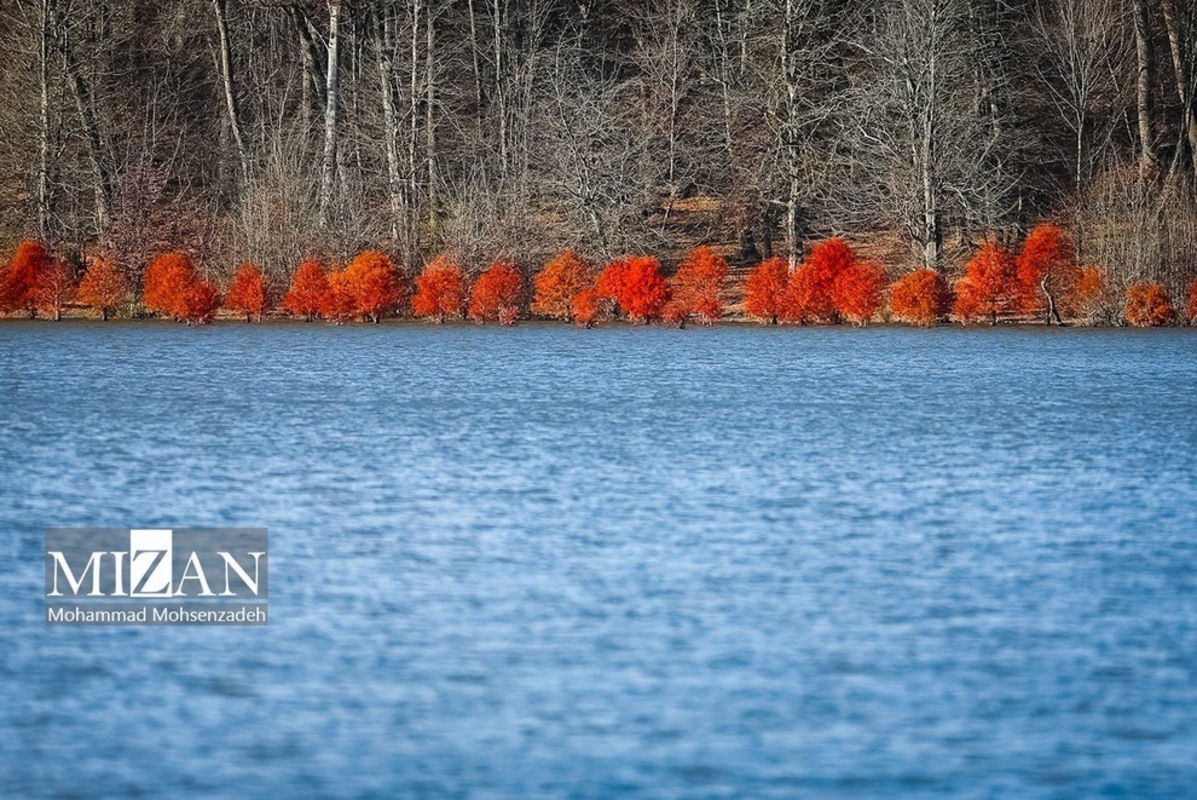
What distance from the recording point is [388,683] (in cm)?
966

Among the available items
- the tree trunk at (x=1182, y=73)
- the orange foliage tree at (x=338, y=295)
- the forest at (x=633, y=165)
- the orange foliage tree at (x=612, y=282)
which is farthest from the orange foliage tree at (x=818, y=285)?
the tree trunk at (x=1182, y=73)

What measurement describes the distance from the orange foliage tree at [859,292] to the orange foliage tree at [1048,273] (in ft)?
11.5

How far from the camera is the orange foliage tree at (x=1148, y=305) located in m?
42.7

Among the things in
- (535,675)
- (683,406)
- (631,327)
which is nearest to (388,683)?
(535,675)

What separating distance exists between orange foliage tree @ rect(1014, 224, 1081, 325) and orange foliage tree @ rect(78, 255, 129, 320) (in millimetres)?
23367

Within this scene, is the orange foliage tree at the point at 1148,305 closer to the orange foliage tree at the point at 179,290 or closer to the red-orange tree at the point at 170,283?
the orange foliage tree at the point at 179,290

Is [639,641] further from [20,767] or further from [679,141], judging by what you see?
[679,141]

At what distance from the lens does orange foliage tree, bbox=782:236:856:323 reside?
45125 millimetres

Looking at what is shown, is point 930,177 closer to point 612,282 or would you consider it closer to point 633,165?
point 612,282

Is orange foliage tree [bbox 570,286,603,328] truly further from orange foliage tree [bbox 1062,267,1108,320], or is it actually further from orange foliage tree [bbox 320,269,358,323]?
orange foliage tree [bbox 1062,267,1108,320]

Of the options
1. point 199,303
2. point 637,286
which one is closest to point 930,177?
point 637,286

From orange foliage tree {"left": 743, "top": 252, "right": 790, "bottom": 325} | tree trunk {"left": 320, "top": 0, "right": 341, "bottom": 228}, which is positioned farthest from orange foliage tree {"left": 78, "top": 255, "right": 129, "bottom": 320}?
orange foliage tree {"left": 743, "top": 252, "right": 790, "bottom": 325}

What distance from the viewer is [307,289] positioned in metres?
46.0

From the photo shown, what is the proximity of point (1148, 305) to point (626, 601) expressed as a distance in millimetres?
33931
